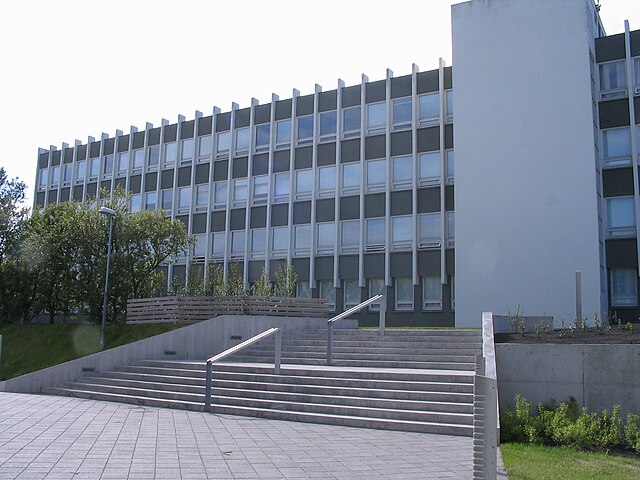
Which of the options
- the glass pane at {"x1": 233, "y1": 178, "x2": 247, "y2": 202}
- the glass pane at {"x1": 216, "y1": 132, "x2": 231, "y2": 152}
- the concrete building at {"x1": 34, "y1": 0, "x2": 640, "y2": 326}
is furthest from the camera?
the glass pane at {"x1": 216, "y1": 132, "x2": 231, "y2": 152}

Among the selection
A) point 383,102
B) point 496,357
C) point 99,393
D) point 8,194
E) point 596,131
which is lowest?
point 99,393

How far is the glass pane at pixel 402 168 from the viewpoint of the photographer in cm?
3250

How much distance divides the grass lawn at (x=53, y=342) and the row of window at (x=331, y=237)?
12.6m

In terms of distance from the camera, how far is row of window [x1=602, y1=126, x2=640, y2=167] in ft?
94.3

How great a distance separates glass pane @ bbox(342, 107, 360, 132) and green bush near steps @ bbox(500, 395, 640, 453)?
2469cm

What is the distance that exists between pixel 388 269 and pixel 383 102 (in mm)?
8351

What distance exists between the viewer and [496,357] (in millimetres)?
12672

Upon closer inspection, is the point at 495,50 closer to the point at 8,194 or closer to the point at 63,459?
the point at 8,194

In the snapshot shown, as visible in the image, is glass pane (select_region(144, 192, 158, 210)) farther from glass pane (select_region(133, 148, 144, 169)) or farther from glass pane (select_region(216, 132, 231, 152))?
glass pane (select_region(216, 132, 231, 152))

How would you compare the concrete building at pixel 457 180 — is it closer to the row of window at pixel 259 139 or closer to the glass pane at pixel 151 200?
the row of window at pixel 259 139

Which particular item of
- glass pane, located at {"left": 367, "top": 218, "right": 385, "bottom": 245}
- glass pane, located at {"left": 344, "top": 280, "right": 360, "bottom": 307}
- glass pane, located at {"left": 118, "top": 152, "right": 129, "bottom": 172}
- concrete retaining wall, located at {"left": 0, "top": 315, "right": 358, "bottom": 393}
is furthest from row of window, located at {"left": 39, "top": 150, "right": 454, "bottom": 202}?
concrete retaining wall, located at {"left": 0, "top": 315, "right": 358, "bottom": 393}

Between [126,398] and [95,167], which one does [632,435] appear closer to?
[126,398]

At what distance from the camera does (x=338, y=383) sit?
1391cm

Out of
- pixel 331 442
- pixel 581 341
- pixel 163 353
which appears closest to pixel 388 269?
pixel 163 353
